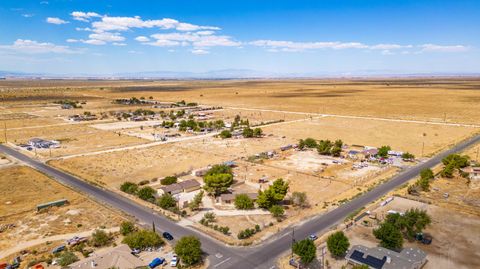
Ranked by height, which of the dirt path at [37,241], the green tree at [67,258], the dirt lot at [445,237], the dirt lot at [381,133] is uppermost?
the green tree at [67,258]

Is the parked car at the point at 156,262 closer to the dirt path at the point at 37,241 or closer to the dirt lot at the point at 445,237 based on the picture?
the dirt path at the point at 37,241

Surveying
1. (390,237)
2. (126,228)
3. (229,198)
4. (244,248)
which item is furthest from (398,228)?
(126,228)

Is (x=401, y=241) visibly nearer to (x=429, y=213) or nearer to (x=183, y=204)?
(x=429, y=213)

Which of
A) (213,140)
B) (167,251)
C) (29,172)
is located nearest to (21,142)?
(29,172)

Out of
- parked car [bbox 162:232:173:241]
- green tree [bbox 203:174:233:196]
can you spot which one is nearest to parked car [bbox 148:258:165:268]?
parked car [bbox 162:232:173:241]

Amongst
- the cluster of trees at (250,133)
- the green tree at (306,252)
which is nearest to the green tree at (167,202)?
the green tree at (306,252)

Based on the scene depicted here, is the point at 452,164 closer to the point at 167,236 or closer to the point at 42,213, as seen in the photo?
the point at 167,236

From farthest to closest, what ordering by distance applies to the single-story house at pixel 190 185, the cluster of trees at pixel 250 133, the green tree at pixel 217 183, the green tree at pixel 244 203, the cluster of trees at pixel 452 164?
1. the cluster of trees at pixel 250 133
2. the cluster of trees at pixel 452 164
3. the single-story house at pixel 190 185
4. the green tree at pixel 217 183
5. the green tree at pixel 244 203
